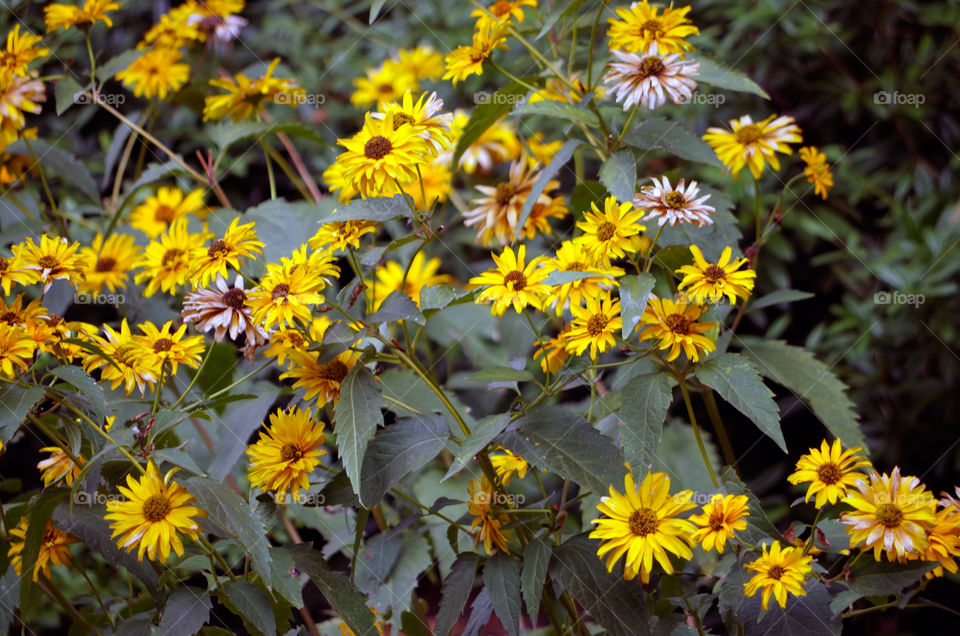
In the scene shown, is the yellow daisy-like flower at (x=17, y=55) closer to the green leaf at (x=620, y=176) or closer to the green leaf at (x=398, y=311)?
the green leaf at (x=398, y=311)

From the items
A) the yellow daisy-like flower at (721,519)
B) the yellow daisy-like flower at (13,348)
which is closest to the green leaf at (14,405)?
the yellow daisy-like flower at (13,348)

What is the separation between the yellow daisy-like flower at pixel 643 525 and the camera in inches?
27.6

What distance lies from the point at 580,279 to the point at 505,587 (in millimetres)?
297

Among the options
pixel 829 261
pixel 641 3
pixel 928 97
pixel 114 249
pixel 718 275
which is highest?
pixel 928 97

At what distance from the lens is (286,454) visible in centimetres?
77

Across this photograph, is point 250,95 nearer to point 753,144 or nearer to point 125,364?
point 125,364

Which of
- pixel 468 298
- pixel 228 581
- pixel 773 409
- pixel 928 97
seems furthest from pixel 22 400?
pixel 928 97

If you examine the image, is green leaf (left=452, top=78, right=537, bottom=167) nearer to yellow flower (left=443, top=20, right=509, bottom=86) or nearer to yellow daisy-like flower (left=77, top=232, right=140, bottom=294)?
yellow flower (left=443, top=20, right=509, bottom=86)

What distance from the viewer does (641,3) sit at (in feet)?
2.95

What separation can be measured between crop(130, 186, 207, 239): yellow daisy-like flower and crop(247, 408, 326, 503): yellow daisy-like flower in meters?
0.70

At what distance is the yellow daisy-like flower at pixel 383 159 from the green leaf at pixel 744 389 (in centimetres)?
33

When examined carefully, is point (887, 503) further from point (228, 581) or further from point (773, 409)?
point (228, 581)

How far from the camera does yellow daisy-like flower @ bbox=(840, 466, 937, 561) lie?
26.3 inches

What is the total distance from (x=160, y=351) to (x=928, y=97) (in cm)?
159
